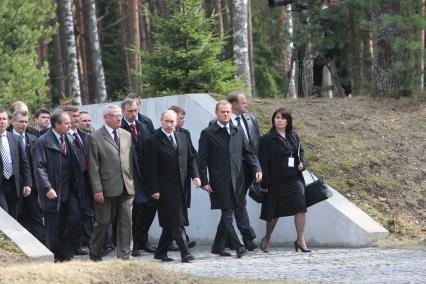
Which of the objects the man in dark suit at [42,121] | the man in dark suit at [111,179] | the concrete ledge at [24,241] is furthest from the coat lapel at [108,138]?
the man in dark suit at [42,121]

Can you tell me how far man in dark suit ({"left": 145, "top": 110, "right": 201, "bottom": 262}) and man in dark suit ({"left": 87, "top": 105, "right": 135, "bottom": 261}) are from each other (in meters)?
0.34

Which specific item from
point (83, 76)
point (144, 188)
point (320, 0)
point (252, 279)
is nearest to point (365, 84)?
point (320, 0)

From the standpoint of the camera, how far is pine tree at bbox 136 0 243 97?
55.1 feet

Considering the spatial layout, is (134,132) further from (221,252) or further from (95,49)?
(95,49)

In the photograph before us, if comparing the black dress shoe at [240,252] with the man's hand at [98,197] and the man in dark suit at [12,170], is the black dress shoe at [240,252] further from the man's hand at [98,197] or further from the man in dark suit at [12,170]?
the man in dark suit at [12,170]

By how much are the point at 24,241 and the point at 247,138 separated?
319cm

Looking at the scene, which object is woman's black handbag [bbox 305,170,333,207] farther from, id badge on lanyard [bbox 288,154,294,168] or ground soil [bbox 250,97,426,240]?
ground soil [bbox 250,97,426,240]

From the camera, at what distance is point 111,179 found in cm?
1182

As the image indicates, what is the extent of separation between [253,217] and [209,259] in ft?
6.61

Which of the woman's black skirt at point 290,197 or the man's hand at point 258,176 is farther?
the woman's black skirt at point 290,197

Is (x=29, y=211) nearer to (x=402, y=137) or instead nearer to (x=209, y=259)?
(x=209, y=259)

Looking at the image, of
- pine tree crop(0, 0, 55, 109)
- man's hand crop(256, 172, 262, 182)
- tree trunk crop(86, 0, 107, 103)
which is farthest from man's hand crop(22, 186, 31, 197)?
tree trunk crop(86, 0, 107, 103)

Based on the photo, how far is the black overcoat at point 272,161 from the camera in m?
12.8

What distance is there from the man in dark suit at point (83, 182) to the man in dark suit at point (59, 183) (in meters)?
0.12
